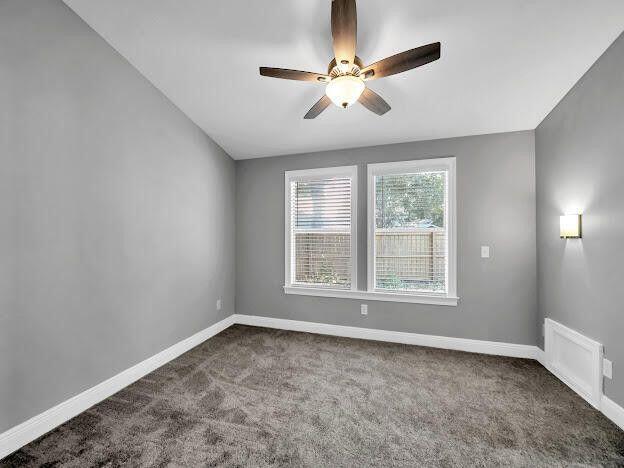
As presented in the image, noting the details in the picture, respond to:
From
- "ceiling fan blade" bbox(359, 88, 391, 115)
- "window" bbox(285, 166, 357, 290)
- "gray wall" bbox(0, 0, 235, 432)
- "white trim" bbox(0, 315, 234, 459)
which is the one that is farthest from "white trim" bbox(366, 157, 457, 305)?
"white trim" bbox(0, 315, 234, 459)

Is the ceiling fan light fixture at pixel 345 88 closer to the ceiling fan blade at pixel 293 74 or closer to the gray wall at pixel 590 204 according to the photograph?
the ceiling fan blade at pixel 293 74

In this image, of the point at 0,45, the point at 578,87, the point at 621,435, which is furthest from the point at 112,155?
the point at 621,435

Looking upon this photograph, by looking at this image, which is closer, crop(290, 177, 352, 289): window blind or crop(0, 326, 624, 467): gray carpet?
crop(0, 326, 624, 467): gray carpet

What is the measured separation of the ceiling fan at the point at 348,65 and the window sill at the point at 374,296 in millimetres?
2401

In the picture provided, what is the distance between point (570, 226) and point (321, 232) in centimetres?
262

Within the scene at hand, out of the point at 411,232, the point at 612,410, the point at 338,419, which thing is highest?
the point at 411,232

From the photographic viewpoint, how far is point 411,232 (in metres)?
3.68

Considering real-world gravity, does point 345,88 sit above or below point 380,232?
above

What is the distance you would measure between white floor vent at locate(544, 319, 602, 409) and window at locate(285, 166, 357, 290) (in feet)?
6.93

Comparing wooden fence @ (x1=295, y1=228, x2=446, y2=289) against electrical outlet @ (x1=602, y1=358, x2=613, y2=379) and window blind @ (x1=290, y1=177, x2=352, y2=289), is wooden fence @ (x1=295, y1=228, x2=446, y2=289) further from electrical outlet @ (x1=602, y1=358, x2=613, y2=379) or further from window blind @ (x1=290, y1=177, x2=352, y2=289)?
electrical outlet @ (x1=602, y1=358, x2=613, y2=379)

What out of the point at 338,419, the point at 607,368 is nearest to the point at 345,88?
the point at 338,419

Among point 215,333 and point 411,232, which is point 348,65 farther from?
point 215,333

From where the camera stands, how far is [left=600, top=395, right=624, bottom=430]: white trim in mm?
2070

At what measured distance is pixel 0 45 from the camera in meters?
1.87
